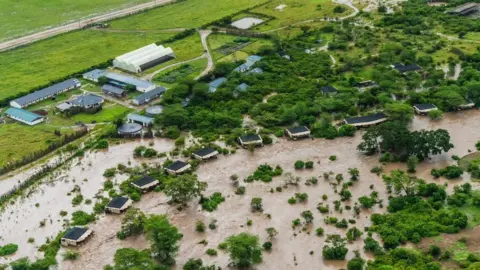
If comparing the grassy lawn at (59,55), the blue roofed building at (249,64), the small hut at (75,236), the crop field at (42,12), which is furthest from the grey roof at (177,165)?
the crop field at (42,12)

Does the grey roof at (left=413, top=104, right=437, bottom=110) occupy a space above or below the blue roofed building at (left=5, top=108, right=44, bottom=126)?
below

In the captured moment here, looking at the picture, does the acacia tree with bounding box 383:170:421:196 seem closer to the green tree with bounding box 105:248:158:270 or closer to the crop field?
the green tree with bounding box 105:248:158:270

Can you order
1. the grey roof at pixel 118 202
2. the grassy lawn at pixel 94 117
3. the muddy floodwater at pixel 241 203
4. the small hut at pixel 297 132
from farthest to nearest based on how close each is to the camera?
the grassy lawn at pixel 94 117, the small hut at pixel 297 132, the grey roof at pixel 118 202, the muddy floodwater at pixel 241 203

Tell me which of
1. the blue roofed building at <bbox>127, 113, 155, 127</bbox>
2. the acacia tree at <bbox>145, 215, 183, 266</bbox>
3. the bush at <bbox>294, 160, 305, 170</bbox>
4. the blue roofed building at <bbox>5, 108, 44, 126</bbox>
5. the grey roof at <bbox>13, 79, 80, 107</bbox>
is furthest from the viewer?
the grey roof at <bbox>13, 79, 80, 107</bbox>

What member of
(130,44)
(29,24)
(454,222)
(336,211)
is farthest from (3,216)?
(29,24)

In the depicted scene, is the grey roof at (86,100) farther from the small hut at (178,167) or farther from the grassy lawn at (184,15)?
the grassy lawn at (184,15)

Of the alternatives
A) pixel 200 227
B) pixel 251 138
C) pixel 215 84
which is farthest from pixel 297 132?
pixel 200 227

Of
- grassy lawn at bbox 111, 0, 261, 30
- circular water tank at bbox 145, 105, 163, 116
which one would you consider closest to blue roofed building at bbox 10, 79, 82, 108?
circular water tank at bbox 145, 105, 163, 116
